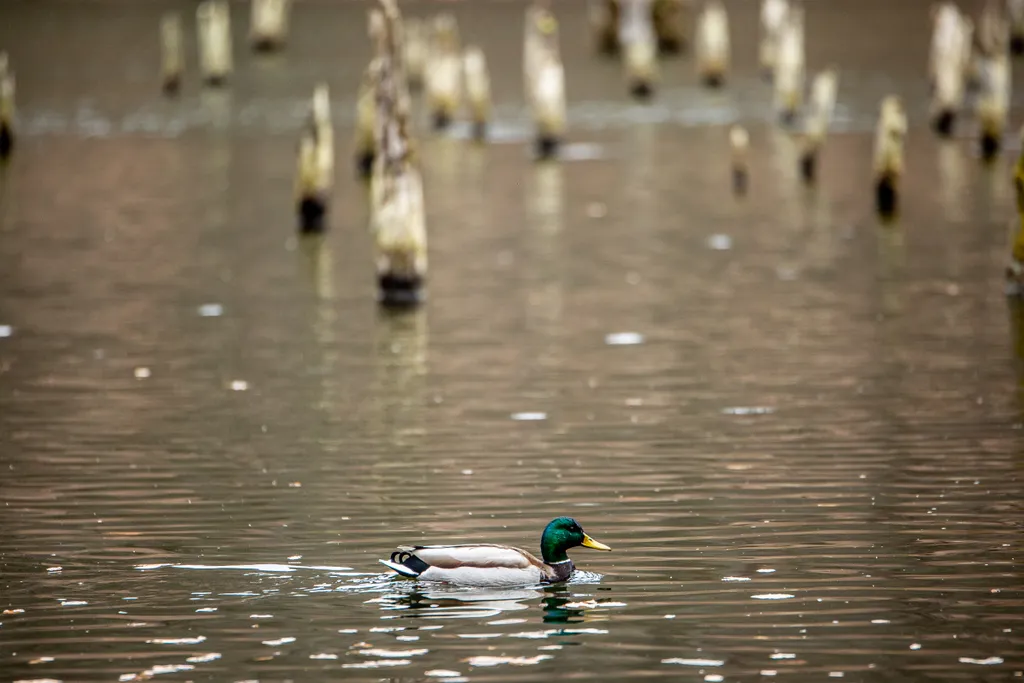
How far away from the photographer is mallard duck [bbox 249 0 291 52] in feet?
274

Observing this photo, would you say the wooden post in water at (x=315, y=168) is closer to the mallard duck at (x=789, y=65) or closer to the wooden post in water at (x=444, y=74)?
the wooden post in water at (x=444, y=74)

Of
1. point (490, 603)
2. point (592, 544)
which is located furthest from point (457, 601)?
point (592, 544)

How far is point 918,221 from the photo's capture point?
127ft

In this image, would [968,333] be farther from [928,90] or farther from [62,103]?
[62,103]

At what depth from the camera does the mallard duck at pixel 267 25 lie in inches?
3282

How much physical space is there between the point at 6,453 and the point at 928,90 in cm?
5135

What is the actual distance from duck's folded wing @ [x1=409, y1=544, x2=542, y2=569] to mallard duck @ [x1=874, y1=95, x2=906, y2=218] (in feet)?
77.0

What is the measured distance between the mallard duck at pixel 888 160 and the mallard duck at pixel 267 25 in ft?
150

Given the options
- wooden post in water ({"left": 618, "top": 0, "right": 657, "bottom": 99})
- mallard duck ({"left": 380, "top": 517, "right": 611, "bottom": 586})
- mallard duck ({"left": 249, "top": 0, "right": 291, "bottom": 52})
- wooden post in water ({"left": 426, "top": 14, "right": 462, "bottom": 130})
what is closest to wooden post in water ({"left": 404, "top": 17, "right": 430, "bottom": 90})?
wooden post in water ({"left": 618, "top": 0, "right": 657, "bottom": 99})

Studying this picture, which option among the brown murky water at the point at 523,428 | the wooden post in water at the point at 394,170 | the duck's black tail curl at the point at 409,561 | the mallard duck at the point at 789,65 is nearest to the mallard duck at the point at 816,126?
the brown murky water at the point at 523,428

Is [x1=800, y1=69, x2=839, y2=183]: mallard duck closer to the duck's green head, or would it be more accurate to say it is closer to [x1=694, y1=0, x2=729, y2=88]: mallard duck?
[x1=694, y1=0, x2=729, y2=88]: mallard duck

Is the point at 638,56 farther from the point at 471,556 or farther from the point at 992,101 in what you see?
the point at 471,556

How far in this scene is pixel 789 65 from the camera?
55.2 m

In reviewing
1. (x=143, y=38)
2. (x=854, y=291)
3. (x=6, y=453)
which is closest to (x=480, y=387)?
(x=6, y=453)
